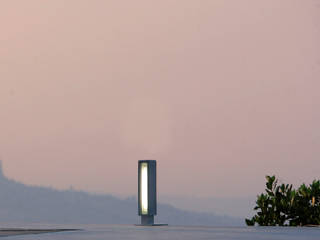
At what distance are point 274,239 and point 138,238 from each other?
1.75 metres

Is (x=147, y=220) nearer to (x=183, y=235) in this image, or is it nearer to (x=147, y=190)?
(x=147, y=190)

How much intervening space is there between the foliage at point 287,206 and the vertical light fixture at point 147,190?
8.33 feet

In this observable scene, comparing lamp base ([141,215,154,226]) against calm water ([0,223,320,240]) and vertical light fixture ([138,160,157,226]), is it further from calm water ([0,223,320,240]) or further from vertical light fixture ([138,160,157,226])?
calm water ([0,223,320,240])

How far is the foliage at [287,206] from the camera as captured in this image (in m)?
14.4

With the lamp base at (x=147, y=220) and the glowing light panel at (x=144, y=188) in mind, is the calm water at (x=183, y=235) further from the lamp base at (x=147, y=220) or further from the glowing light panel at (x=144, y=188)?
the glowing light panel at (x=144, y=188)

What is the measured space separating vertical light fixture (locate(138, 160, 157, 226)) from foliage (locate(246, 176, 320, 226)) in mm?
2539

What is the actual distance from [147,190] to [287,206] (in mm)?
3305

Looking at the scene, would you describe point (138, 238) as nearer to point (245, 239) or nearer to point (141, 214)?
point (245, 239)

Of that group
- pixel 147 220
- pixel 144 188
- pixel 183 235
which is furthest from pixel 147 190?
pixel 183 235

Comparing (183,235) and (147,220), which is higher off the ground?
(147,220)

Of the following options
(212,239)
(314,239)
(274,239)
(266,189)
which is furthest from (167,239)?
(266,189)

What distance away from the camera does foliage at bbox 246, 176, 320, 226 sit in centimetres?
1437

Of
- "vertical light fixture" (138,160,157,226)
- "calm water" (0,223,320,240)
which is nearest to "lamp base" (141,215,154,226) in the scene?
"vertical light fixture" (138,160,157,226)

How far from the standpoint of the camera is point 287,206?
14.4 metres
